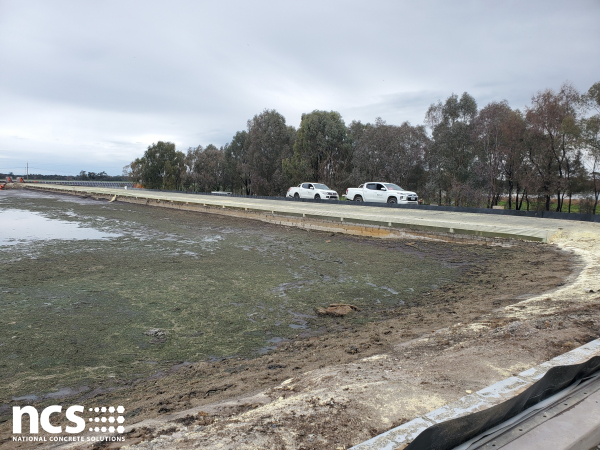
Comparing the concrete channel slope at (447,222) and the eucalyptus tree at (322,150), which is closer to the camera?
the concrete channel slope at (447,222)

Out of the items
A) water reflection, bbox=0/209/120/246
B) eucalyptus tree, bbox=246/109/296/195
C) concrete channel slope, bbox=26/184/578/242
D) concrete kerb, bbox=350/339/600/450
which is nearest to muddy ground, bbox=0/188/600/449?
concrete kerb, bbox=350/339/600/450

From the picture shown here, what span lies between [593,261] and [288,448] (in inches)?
355

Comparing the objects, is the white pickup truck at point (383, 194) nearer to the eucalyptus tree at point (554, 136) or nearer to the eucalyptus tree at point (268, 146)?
the eucalyptus tree at point (554, 136)

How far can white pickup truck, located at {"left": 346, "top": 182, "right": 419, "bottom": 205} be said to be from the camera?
24031 mm

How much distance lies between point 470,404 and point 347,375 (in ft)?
3.62

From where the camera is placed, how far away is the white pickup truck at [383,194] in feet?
78.8

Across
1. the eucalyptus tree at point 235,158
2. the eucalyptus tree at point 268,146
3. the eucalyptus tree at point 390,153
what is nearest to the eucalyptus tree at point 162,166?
the eucalyptus tree at point 235,158

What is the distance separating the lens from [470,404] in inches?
97.2

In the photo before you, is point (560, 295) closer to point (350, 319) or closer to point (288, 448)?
point (350, 319)

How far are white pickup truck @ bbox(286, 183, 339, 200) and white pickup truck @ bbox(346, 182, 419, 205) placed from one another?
2.08 m

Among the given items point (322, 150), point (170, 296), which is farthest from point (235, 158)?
point (170, 296)

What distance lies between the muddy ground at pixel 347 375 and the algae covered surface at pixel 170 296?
35 centimetres

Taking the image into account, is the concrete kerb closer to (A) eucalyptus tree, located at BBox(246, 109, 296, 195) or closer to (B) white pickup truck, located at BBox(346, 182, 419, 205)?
(B) white pickup truck, located at BBox(346, 182, 419, 205)

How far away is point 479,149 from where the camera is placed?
35875mm
